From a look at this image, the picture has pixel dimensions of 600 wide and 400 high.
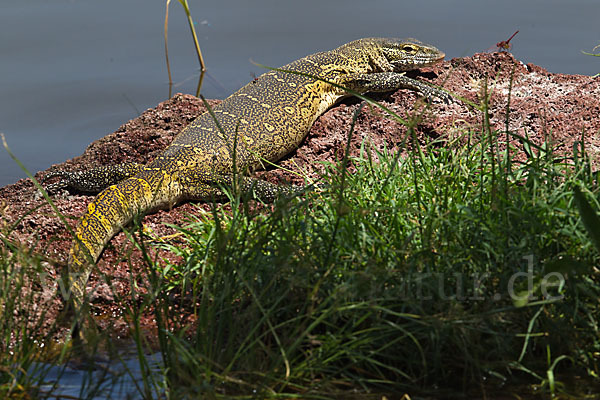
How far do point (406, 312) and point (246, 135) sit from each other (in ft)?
12.4

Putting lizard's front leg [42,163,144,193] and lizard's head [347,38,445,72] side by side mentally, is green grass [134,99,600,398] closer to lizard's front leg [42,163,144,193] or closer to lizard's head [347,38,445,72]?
lizard's front leg [42,163,144,193]

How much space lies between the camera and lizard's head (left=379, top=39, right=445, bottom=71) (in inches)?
315

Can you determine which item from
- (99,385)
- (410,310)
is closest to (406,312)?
(410,310)

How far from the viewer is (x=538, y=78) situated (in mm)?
7625

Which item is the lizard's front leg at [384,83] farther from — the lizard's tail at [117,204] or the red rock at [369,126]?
the lizard's tail at [117,204]

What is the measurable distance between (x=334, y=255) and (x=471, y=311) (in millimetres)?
772

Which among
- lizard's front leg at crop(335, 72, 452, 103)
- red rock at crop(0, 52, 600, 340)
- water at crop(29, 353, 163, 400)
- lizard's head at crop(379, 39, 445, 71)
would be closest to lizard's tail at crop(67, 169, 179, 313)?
red rock at crop(0, 52, 600, 340)

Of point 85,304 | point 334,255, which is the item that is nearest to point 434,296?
point 334,255

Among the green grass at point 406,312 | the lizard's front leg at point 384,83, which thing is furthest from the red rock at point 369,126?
the green grass at point 406,312

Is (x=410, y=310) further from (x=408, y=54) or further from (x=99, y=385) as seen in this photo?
(x=408, y=54)

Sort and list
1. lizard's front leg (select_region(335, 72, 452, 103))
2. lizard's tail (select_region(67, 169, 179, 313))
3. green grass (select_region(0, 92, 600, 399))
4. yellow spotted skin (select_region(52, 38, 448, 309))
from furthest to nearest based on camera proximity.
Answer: lizard's front leg (select_region(335, 72, 452, 103)) → yellow spotted skin (select_region(52, 38, 448, 309)) → lizard's tail (select_region(67, 169, 179, 313)) → green grass (select_region(0, 92, 600, 399))

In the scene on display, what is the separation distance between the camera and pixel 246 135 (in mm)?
6715

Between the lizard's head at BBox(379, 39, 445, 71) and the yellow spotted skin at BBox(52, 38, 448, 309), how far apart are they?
1cm

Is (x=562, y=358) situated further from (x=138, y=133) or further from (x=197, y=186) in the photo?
(x=138, y=133)
